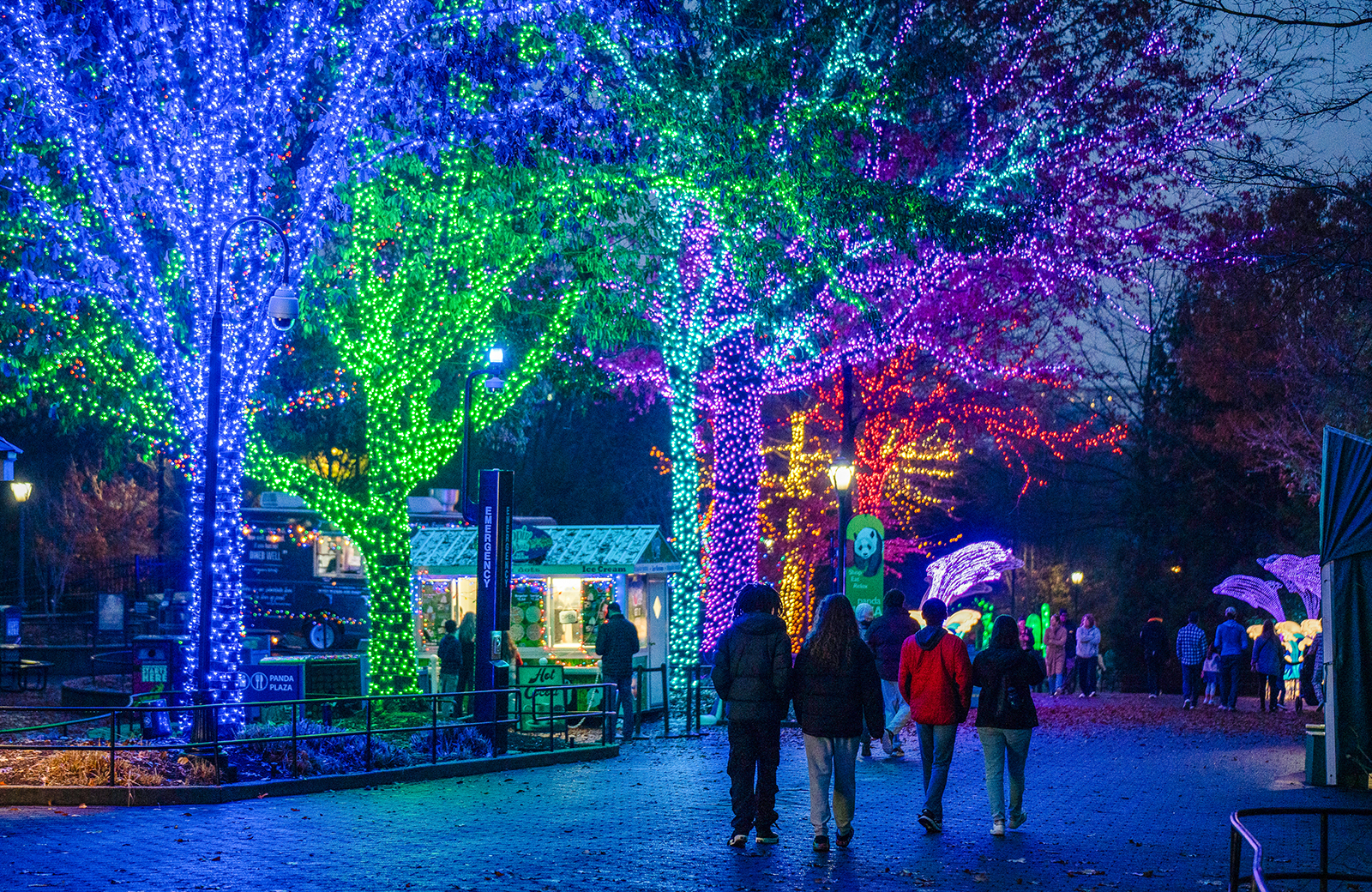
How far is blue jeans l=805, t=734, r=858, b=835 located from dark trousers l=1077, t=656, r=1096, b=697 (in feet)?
67.6

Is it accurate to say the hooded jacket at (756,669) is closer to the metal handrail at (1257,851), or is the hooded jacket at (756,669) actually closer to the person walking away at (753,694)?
the person walking away at (753,694)

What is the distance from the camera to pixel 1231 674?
25.2 metres

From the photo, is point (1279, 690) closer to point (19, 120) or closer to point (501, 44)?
point (501, 44)

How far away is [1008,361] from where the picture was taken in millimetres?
31422

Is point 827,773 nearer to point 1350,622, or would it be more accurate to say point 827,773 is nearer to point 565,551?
point 1350,622

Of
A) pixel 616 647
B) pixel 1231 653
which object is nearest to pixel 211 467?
pixel 616 647

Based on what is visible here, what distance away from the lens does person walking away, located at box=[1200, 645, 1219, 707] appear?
26797 millimetres

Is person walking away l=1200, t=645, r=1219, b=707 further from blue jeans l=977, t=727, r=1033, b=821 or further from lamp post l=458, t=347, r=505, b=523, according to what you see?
blue jeans l=977, t=727, r=1033, b=821

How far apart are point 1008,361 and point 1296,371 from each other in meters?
6.06

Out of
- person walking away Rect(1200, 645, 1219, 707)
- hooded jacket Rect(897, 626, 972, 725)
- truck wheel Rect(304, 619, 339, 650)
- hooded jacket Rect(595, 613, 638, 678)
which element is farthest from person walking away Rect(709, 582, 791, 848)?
truck wheel Rect(304, 619, 339, 650)

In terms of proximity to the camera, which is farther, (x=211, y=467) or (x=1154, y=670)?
(x=1154, y=670)

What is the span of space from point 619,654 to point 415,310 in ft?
21.4

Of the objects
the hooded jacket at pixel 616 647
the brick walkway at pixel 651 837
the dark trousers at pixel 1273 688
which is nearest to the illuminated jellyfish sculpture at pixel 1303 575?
the dark trousers at pixel 1273 688

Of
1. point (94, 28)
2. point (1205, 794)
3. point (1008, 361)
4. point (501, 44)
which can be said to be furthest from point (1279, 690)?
point (94, 28)
